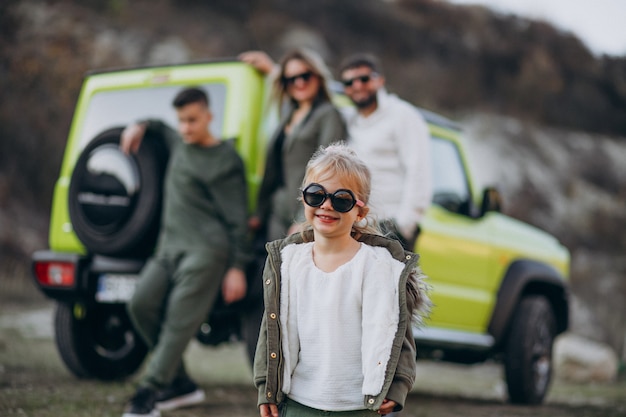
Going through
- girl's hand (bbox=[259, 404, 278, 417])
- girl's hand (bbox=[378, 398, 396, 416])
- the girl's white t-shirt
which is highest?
the girl's white t-shirt

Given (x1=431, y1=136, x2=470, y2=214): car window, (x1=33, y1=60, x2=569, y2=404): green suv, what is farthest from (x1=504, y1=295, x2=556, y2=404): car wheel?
(x1=431, y1=136, x2=470, y2=214): car window

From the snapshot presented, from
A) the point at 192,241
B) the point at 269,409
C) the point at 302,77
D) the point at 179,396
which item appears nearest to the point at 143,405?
the point at 179,396

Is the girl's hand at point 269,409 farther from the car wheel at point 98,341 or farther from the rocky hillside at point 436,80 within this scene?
the rocky hillside at point 436,80

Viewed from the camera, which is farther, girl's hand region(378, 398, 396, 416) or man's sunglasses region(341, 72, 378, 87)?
man's sunglasses region(341, 72, 378, 87)

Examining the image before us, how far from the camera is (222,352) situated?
9438 millimetres

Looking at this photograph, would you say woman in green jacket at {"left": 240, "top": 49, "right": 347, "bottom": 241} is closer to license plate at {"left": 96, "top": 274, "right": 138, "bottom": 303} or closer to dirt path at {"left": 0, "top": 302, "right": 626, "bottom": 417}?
license plate at {"left": 96, "top": 274, "right": 138, "bottom": 303}

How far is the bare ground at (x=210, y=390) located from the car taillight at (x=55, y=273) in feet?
2.13

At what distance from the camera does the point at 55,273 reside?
4.91 metres

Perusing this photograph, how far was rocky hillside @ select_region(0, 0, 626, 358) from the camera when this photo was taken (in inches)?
586

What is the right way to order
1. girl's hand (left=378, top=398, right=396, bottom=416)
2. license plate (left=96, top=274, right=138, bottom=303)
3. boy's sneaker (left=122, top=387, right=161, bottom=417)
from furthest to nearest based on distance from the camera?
1. license plate (left=96, top=274, right=138, bottom=303)
2. boy's sneaker (left=122, top=387, right=161, bottom=417)
3. girl's hand (left=378, top=398, right=396, bottom=416)

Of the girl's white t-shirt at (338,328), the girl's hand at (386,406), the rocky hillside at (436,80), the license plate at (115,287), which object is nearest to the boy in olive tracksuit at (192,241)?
the license plate at (115,287)

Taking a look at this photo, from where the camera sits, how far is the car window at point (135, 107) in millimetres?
4789

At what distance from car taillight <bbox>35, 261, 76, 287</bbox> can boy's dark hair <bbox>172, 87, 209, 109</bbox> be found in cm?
124

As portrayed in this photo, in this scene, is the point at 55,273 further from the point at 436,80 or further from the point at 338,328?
the point at 436,80
